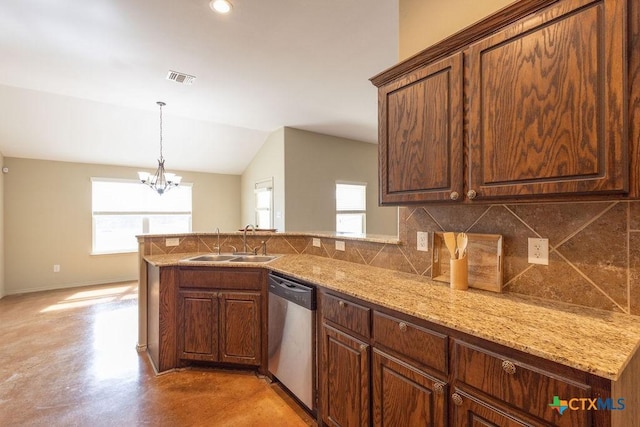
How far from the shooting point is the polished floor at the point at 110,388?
6.29 ft

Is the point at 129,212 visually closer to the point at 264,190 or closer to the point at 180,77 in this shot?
the point at 264,190

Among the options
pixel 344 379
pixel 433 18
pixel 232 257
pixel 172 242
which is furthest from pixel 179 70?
pixel 344 379

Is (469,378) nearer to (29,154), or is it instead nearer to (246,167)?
(246,167)

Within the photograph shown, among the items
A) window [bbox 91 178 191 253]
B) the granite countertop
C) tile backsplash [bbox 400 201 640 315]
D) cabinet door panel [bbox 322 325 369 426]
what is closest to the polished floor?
cabinet door panel [bbox 322 325 369 426]

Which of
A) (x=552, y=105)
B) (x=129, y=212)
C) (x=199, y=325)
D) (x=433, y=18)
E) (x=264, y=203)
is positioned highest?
(x=433, y=18)

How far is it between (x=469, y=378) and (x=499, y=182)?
80 cm

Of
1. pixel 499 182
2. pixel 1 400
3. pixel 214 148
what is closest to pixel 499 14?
pixel 499 182

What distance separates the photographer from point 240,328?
7.68ft

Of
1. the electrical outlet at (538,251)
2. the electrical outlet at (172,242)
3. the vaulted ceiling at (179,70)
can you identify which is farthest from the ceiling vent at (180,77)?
the electrical outlet at (538,251)

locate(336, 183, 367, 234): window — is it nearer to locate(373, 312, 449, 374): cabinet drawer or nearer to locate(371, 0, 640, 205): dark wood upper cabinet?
locate(371, 0, 640, 205): dark wood upper cabinet

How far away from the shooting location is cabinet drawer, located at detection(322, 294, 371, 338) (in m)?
1.46

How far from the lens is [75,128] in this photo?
4.55 meters

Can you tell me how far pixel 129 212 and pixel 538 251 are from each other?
6593mm

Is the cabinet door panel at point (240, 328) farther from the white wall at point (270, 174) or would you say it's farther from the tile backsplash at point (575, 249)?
the white wall at point (270, 174)
